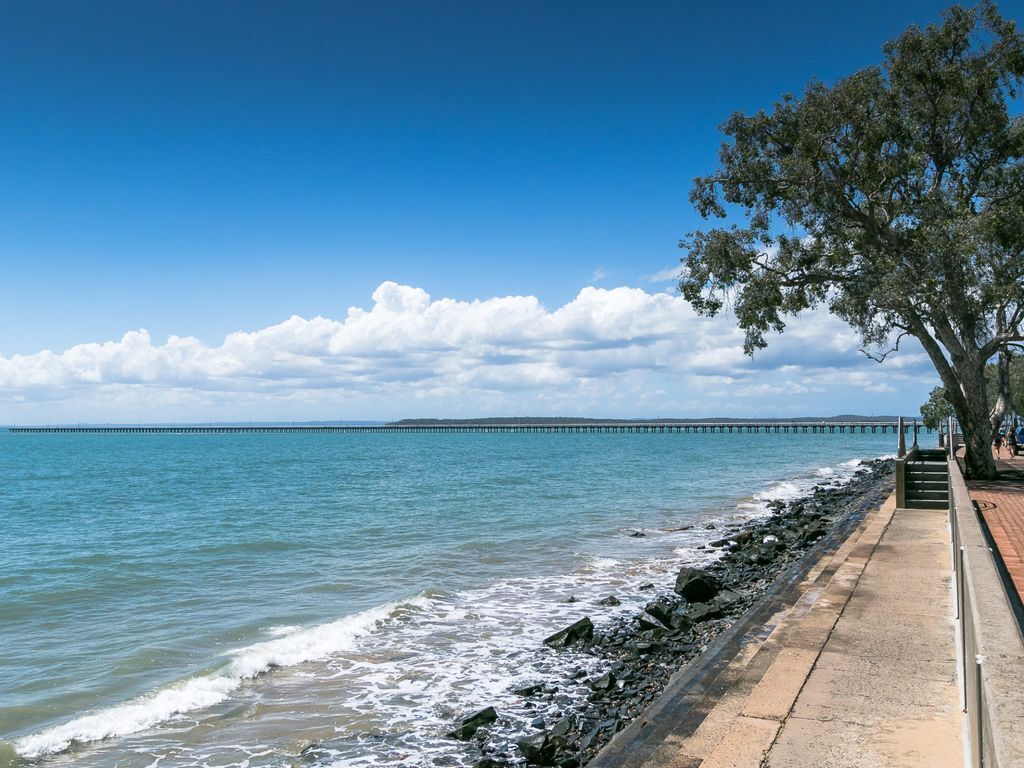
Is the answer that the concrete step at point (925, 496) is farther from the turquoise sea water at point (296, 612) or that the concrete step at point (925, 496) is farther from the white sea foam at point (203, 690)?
the white sea foam at point (203, 690)

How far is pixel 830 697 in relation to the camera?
5711mm

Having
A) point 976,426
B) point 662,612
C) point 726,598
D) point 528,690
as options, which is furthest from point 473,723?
point 976,426

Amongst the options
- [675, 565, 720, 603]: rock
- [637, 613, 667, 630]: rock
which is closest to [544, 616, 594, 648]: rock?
[637, 613, 667, 630]: rock

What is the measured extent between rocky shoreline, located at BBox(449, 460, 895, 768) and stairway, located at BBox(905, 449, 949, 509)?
6.53 ft

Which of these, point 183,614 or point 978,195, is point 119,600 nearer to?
point 183,614

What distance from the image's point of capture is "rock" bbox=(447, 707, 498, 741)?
7.26m

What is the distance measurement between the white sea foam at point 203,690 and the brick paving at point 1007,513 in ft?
27.9

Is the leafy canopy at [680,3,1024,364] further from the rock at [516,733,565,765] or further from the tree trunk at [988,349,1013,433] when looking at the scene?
the rock at [516,733,565,765]

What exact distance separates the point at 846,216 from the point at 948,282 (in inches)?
123

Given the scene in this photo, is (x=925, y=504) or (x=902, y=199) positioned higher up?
(x=902, y=199)

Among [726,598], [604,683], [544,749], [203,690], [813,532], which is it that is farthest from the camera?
[813,532]

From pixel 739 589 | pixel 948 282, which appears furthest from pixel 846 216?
pixel 739 589

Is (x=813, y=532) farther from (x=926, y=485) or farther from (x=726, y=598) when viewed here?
(x=726, y=598)

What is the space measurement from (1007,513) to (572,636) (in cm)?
887
